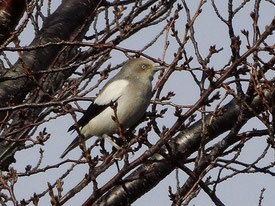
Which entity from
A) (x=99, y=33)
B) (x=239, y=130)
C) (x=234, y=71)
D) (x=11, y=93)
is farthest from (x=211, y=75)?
(x=99, y=33)

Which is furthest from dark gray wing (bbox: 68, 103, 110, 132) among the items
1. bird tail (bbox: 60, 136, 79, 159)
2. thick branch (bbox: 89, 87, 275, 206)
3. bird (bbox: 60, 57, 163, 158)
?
thick branch (bbox: 89, 87, 275, 206)

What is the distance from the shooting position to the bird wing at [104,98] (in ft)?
27.4

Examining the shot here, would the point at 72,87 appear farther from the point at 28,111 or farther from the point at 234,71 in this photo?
the point at 234,71

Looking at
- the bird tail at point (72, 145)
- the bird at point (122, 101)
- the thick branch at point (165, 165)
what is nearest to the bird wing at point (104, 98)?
the bird at point (122, 101)

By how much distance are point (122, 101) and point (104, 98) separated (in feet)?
1.05

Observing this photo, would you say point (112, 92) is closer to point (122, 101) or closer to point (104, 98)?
point (104, 98)

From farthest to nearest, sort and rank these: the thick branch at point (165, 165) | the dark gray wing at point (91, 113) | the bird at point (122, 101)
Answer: the dark gray wing at point (91, 113)
the bird at point (122, 101)
the thick branch at point (165, 165)

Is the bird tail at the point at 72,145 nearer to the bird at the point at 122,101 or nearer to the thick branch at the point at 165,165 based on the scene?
the bird at the point at 122,101

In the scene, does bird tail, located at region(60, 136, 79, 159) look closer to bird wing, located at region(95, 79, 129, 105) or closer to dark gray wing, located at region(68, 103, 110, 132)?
dark gray wing, located at region(68, 103, 110, 132)

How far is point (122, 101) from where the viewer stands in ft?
26.9

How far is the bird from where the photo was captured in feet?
26.2

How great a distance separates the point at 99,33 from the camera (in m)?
8.45

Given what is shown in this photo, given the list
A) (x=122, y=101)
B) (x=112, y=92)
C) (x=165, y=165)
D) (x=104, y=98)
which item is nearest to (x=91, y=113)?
(x=104, y=98)

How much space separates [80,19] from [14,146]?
2.15m
